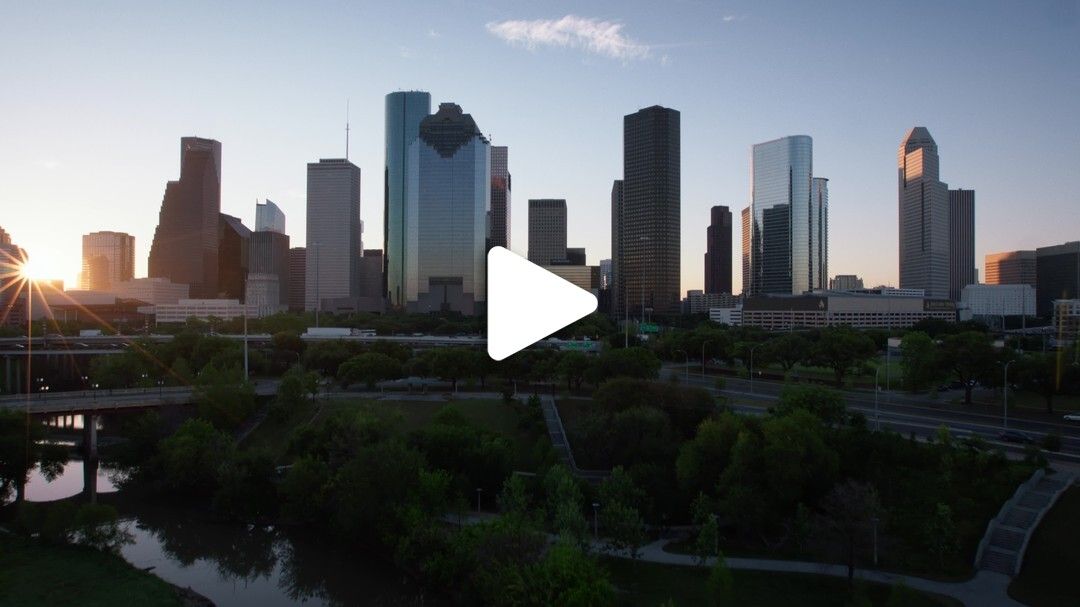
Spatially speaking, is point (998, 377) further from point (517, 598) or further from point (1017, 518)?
point (517, 598)

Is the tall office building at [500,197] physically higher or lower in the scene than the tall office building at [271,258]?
higher

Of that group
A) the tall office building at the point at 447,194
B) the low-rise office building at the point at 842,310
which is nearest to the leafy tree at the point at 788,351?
the low-rise office building at the point at 842,310

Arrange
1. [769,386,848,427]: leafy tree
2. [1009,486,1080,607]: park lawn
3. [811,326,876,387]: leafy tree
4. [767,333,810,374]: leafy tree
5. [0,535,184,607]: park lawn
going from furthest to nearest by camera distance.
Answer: [767,333,810,374]: leafy tree
[811,326,876,387]: leafy tree
[769,386,848,427]: leafy tree
[0,535,184,607]: park lawn
[1009,486,1080,607]: park lawn

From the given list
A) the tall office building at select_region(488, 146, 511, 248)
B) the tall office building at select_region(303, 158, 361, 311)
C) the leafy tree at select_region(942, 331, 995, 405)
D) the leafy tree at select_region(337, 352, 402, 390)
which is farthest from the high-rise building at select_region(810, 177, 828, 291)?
the leafy tree at select_region(337, 352, 402, 390)

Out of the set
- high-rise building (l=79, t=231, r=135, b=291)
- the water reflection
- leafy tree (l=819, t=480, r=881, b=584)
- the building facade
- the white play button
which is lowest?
the water reflection

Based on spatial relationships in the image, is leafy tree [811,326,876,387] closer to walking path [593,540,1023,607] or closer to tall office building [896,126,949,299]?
walking path [593,540,1023,607]

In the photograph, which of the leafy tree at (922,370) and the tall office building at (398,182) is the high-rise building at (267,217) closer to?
the tall office building at (398,182)

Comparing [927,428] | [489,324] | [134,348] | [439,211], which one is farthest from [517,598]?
[439,211]
